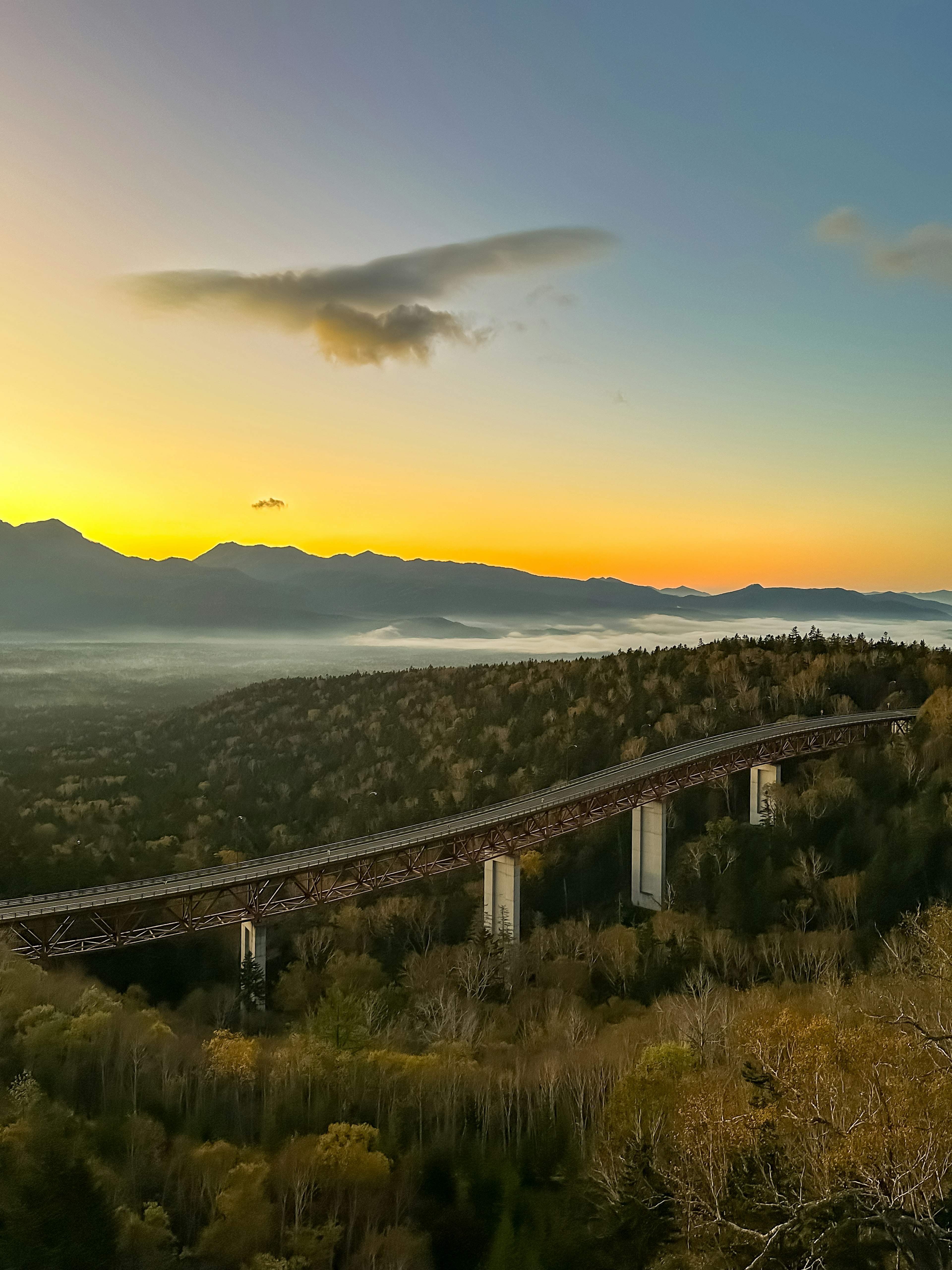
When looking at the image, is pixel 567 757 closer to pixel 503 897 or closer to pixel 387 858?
pixel 503 897

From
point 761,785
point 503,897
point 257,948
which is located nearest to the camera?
point 257,948

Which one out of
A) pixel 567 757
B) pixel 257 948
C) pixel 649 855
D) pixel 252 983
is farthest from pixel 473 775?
pixel 252 983

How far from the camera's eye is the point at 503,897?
7925 cm

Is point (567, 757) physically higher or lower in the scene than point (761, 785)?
lower

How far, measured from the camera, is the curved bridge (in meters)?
58.7

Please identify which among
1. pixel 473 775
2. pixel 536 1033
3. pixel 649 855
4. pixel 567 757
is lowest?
pixel 536 1033

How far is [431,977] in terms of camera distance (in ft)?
231

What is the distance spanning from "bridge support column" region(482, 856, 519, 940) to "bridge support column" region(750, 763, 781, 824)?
2926cm

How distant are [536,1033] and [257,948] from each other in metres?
22.4

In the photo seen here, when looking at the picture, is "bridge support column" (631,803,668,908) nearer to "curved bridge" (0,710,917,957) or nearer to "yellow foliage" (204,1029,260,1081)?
"curved bridge" (0,710,917,957)

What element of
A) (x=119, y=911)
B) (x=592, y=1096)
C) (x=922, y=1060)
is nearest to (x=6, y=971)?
(x=119, y=911)

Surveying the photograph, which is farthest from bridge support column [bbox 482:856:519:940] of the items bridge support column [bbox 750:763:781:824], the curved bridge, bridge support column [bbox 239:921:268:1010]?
bridge support column [bbox 750:763:781:824]

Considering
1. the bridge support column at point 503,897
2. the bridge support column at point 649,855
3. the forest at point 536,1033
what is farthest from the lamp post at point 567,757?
the bridge support column at point 503,897

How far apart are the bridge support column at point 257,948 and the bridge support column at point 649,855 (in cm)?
3886
